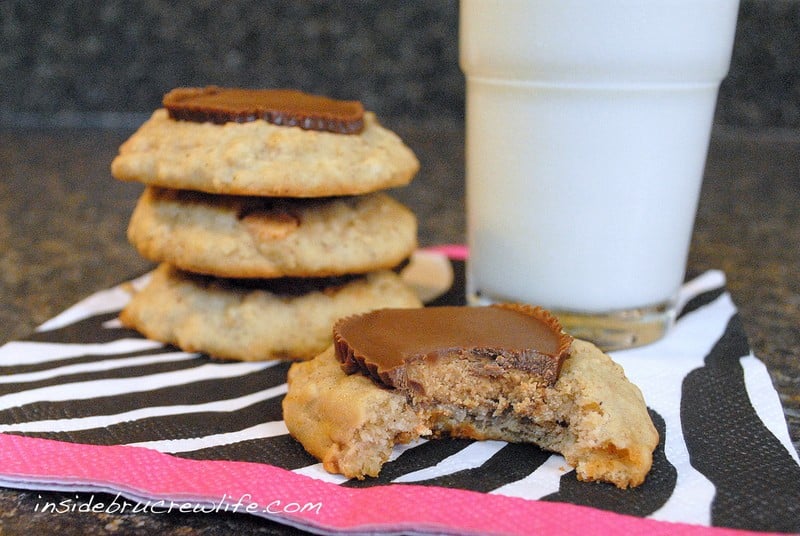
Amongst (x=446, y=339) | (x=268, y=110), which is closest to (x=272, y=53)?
(x=268, y=110)

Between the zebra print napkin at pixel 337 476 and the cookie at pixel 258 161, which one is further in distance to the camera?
the cookie at pixel 258 161

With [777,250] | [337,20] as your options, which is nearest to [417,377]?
[777,250]

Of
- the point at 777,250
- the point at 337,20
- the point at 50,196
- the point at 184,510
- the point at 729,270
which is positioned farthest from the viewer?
the point at 337,20

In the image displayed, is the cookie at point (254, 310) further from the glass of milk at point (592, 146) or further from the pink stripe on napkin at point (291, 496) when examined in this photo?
the pink stripe on napkin at point (291, 496)

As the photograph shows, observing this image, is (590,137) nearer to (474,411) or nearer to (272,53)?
(474,411)

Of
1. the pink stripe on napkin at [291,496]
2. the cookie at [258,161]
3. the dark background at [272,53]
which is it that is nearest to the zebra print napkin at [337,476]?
the pink stripe on napkin at [291,496]

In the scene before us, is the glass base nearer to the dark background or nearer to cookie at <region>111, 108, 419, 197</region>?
cookie at <region>111, 108, 419, 197</region>

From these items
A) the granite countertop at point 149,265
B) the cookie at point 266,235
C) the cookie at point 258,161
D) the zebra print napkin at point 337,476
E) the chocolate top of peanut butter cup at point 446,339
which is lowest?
the granite countertop at point 149,265

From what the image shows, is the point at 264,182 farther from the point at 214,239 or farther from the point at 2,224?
the point at 2,224

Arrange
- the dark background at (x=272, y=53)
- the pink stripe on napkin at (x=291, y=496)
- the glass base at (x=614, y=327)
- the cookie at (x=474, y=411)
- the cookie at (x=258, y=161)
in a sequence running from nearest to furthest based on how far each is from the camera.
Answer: the pink stripe on napkin at (x=291, y=496) < the cookie at (x=474, y=411) < the cookie at (x=258, y=161) < the glass base at (x=614, y=327) < the dark background at (x=272, y=53)
